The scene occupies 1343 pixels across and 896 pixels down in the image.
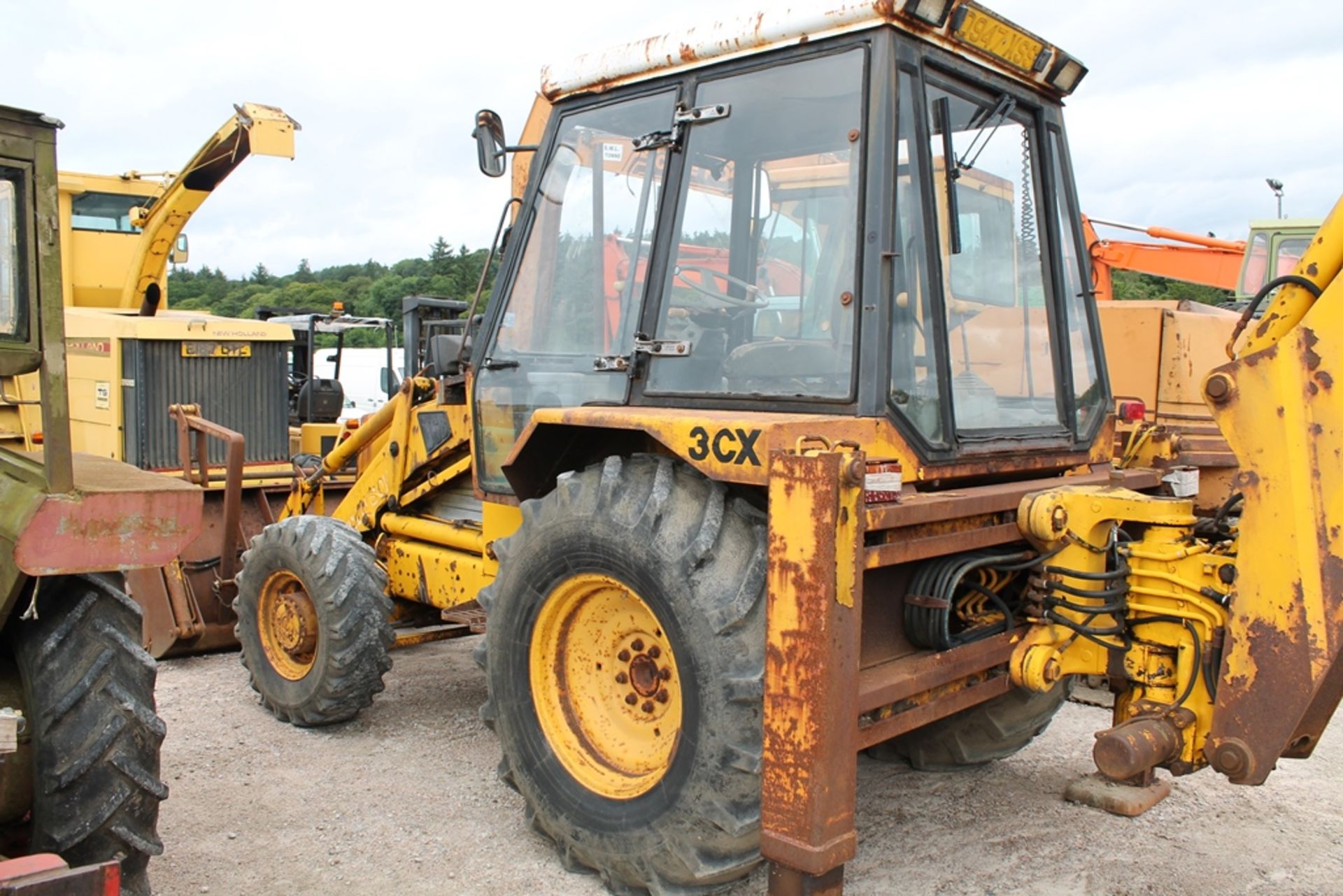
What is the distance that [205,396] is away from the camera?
24.4ft

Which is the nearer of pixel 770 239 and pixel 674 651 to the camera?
pixel 674 651

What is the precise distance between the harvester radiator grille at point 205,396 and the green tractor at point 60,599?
177 inches

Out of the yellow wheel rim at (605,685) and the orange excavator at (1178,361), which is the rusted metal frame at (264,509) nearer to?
the yellow wheel rim at (605,685)

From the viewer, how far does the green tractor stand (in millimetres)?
2514

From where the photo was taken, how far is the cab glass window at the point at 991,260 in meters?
3.49

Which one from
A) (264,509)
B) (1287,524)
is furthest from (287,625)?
(1287,524)

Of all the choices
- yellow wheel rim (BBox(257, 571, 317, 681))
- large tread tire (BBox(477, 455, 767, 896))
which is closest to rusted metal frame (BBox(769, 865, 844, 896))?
large tread tire (BBox(477, 455, 767, 896))

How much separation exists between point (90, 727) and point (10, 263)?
1174 mm

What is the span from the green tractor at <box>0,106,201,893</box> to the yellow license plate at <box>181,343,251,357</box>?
4.61 m

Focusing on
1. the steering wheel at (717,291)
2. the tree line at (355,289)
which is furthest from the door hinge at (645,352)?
the tree line at (355,289)

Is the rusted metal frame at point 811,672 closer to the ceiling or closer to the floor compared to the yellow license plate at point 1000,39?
closer to the floor

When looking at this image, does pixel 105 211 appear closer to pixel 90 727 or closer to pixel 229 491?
pixel 229 491

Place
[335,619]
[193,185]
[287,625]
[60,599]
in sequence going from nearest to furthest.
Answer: [60,599]
[335,619]
[287,625]
[193,185]

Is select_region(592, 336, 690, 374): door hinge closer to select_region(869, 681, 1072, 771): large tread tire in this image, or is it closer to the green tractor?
the green tractor
